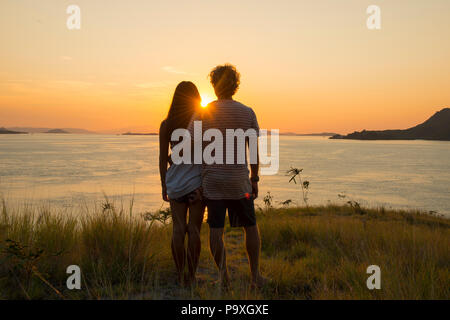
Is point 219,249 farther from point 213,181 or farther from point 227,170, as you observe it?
point 227,170

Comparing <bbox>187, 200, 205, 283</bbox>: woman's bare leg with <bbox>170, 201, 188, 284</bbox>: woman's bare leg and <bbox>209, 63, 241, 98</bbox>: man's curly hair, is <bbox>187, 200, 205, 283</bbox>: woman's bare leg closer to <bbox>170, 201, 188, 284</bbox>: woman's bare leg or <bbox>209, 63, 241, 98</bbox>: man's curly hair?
<bbox>170, 201, 188, 284</bbox>: woman's bare leg

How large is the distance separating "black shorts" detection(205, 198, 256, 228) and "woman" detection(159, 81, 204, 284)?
0.18 m

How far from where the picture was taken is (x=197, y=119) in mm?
3053

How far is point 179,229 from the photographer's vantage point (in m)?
3.29

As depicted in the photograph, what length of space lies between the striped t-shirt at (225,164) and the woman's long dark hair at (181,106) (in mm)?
180

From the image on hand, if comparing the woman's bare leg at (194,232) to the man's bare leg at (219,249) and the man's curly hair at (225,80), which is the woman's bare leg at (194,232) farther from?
the man's curly hair at (225,80)

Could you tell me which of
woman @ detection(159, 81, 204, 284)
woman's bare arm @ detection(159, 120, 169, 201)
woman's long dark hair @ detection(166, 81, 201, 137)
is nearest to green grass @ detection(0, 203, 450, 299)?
woman @ detection(159, 81, 204, 284)

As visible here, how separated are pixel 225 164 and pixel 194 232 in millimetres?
800

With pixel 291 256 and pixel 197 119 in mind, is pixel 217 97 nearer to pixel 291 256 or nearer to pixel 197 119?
pixel 197 119

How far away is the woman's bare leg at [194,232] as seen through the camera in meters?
3.22

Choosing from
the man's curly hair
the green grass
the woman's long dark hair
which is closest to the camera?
the green grass

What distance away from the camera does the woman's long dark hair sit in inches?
126
